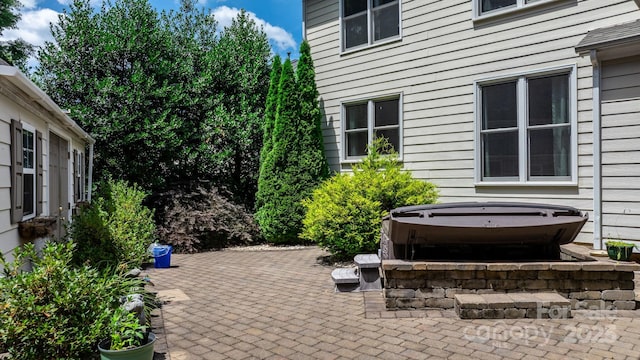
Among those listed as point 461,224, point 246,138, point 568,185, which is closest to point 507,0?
point 568,185

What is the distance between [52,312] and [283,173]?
704 cm

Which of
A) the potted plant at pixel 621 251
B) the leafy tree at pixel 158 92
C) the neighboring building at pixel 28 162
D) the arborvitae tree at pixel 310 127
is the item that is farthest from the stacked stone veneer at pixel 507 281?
the leafy tree at pixel 158 92

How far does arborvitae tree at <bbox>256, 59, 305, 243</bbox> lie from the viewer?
965cm

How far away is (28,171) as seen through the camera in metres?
5.50

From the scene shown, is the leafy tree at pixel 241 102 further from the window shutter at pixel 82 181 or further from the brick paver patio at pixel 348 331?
the brick paver patio at pixel 348 331

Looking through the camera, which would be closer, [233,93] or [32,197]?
[32,197]

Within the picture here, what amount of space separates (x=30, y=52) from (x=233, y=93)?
10988mm

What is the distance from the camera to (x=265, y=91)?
480 inches

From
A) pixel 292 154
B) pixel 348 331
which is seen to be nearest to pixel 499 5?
pixel 292 154

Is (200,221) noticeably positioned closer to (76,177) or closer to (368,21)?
(76,177)

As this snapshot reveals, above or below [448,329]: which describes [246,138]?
above

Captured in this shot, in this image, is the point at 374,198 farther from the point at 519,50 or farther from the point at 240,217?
the point at 240,217

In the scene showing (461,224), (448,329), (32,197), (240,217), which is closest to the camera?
(448,329)

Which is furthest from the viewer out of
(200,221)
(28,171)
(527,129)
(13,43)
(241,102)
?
(13,43)
